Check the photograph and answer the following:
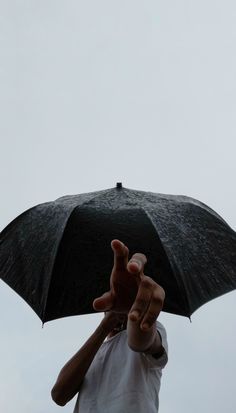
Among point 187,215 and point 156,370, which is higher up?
point 187,215

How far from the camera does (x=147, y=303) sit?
91.0 inches

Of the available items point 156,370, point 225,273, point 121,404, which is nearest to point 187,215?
point 225,273

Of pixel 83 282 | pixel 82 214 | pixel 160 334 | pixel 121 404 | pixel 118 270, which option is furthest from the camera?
pixel 82 214

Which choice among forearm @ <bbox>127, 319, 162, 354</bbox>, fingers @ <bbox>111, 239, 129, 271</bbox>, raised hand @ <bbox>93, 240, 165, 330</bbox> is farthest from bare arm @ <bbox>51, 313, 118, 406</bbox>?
fingers @ <bbox>111, 239, 129, 271</bbox>

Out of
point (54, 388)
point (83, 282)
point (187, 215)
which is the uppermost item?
point (187, 215)

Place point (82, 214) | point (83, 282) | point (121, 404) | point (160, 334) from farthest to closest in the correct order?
point (82, 214), point (83, 282), point (160, 334), point (121, 404)

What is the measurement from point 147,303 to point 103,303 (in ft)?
0.75

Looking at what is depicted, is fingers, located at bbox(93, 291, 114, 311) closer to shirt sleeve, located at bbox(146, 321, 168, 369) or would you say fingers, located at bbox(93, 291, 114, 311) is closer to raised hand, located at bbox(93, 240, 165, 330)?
raised hand, located at bbox(93, 240, 165, 330)

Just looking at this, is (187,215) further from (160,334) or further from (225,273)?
(160,334)

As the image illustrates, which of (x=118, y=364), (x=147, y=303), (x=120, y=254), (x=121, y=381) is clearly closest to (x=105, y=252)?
(x=118, y=364)

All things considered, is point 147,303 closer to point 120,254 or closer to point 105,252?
point 120,254

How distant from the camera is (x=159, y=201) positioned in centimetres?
367

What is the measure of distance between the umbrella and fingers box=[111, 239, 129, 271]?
0.77 metres

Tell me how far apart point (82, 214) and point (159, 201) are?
0.57 m
